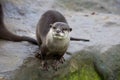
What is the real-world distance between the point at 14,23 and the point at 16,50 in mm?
1211

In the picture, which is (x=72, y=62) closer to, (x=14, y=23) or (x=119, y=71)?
(x=119, y=71)

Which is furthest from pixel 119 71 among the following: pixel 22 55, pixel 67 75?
pixel 22 55

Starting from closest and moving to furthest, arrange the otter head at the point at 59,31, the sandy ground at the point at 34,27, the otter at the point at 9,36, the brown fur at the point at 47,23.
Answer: the otter head at the point at 59,31, the brown fur at the point at 47,23, the sandy ground at the point at 34,27, the otter at the point at 9,36

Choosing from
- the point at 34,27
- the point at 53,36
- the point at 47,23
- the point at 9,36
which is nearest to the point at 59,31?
the point at 53,36

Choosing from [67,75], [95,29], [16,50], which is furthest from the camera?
[95,29]

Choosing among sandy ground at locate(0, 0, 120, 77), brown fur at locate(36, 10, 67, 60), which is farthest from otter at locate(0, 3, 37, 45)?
brown fur at locate(36, 10, 67, 60)

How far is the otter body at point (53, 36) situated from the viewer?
→ 3629 millimetres

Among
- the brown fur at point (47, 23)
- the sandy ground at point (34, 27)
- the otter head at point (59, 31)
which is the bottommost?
the sandy ground at point (34, 27)

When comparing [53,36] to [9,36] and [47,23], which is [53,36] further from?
[9,36]

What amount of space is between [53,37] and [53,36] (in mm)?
23

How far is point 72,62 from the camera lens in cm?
422

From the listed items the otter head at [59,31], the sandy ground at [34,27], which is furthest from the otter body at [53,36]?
the sandy ground at [34,27]

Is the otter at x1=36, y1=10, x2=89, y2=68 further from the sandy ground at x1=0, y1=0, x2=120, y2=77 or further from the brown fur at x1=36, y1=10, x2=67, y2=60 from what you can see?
the sandy ground at x1=0, y1=0, x2=120, y2=77

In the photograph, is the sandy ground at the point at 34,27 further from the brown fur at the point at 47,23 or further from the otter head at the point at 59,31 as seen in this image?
the otter head at the point at 59,31
